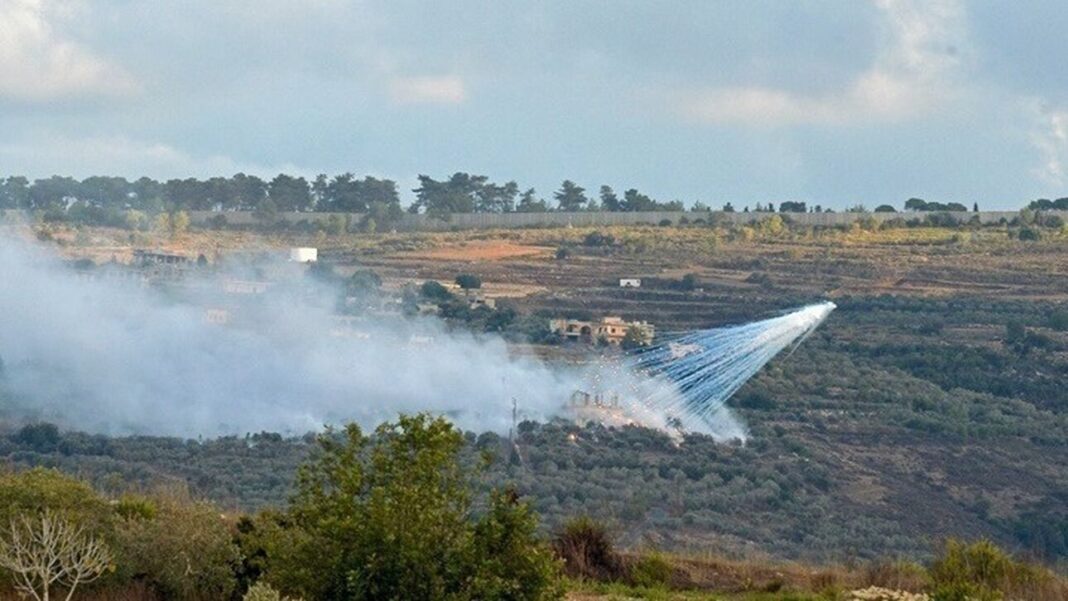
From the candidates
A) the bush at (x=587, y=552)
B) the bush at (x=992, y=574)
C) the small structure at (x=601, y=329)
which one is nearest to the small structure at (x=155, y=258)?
the small structure at (x=601, y=329)

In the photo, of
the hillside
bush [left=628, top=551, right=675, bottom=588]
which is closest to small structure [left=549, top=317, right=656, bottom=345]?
the hillside

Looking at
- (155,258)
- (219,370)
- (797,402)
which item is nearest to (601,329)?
(797,402)

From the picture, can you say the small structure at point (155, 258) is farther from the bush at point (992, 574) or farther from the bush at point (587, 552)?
the bush at point (992, 574)

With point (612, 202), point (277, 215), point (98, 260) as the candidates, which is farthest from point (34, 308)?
point (612, 202)

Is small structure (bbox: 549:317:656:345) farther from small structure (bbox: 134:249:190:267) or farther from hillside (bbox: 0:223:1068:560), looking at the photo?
small structure (bbox: 134:249:190:267)

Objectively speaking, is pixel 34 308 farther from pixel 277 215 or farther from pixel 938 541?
pixel 277 215

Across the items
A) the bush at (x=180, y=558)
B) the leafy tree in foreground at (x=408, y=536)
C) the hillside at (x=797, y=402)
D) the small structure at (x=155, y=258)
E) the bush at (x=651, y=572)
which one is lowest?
the hillside at (x=797, y=402)

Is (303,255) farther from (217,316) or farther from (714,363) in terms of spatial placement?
(714,363)
